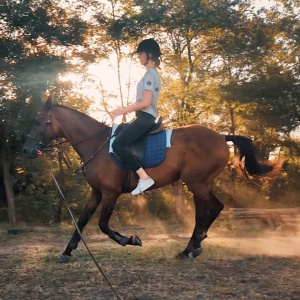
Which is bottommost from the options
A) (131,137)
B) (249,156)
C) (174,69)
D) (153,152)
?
(249,156)

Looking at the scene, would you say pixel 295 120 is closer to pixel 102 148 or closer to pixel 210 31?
pixel 210 31

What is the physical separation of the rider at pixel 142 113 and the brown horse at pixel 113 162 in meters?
0.27

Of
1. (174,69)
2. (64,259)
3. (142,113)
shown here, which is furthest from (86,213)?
(174,69)

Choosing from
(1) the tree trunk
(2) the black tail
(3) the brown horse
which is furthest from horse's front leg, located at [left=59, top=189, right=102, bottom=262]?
(1) the tree trunk


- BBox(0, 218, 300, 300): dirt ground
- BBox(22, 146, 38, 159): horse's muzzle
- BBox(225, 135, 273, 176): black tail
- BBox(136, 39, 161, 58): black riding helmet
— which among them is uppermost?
BBox(136, 39, 161, 58): black riding helmet

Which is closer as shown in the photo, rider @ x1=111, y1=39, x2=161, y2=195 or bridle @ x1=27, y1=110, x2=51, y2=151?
rider @ x1=111, y1=39, x2=161, y2=195

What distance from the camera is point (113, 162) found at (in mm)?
8305

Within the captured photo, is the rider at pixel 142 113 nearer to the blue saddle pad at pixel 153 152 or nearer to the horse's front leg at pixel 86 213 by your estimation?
the blue saddle pad at pixel 153 152

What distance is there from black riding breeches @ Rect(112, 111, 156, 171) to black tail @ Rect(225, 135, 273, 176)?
208cm

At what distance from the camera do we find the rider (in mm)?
8070

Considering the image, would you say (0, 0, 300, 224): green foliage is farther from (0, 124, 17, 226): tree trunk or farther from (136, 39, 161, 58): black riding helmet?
(136, 39, 161, 58): black riding helmet

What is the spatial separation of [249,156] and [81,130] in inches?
127

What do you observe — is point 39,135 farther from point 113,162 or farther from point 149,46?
point 149,46

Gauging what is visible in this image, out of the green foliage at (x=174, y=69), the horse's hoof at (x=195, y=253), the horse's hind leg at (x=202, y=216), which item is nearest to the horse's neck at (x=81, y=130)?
the horse's hind leg at (x=202, y=216)
